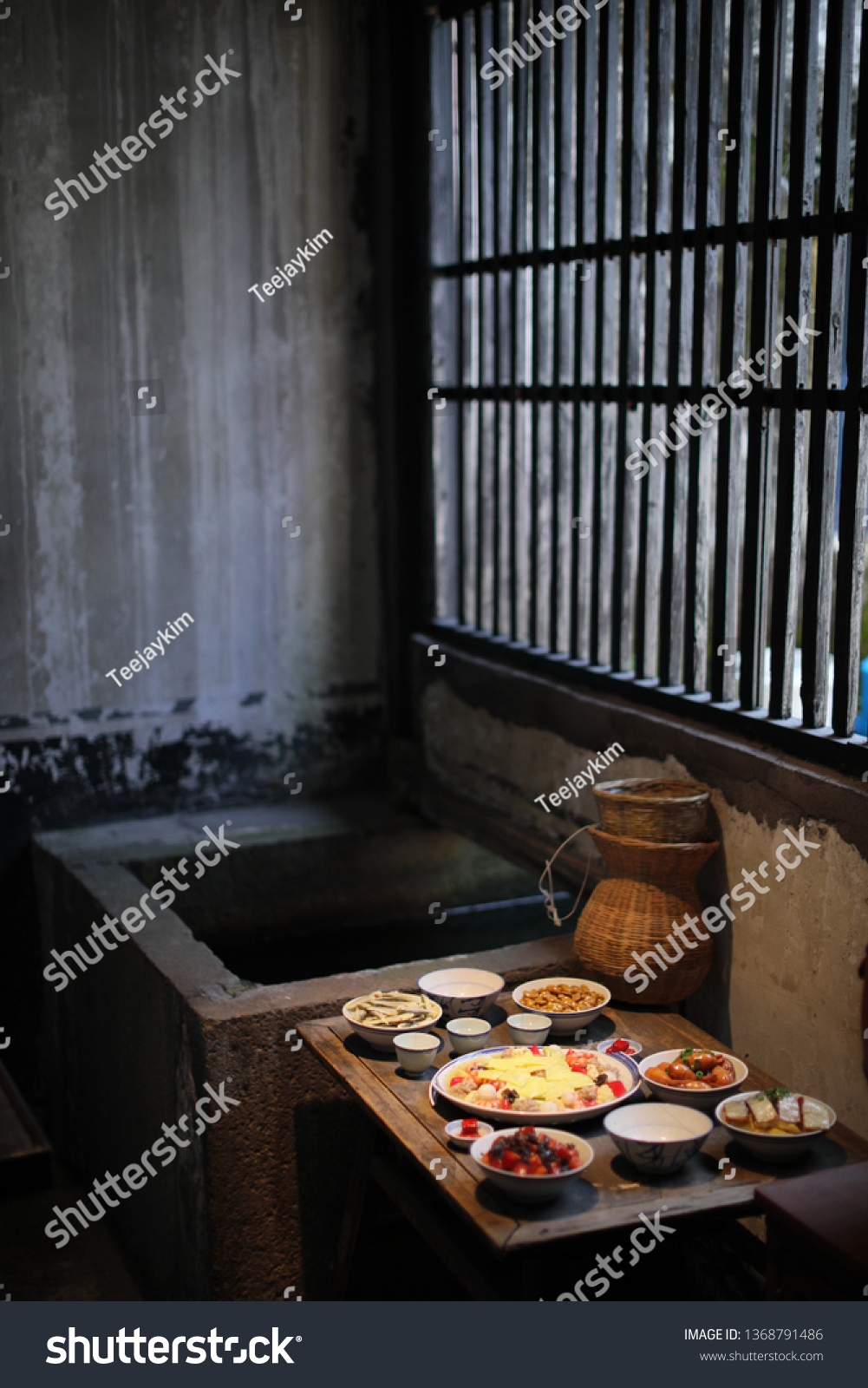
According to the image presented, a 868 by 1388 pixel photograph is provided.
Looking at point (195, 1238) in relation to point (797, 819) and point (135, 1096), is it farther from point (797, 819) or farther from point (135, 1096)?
point (797, 819)

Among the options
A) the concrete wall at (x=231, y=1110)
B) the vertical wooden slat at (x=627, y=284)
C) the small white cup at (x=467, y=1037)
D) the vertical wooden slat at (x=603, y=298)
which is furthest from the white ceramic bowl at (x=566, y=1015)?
the vertical wooden slat at (x=603, y=298)

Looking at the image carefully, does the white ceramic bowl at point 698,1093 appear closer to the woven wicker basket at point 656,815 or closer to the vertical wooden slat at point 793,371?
the woven wicker basket at point 656,815

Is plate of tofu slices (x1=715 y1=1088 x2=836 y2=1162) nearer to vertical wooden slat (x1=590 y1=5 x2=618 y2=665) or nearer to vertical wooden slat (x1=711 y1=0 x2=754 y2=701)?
vertical wooden slat (x1=711 y1=0 x2=754 y2=701)

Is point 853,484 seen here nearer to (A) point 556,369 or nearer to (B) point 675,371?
(B) point 675,371

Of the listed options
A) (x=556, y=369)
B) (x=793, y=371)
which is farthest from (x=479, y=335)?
(x=793, y=371)

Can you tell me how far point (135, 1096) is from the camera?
14.9 ft

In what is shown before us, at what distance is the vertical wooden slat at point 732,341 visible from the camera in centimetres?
392

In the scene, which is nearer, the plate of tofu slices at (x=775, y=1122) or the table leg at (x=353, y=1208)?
the plate of tofu slices at (x=775, y=1122)

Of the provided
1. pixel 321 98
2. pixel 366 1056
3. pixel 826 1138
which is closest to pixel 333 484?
pixel 321 98

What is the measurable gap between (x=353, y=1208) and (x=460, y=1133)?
2.83ft

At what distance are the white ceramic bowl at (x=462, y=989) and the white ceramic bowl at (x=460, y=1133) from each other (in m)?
0.59

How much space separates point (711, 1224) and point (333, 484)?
390 centimetres

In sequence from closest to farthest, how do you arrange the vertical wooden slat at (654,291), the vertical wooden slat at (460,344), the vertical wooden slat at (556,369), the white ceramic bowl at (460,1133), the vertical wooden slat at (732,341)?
1. the white ceramic bowl at (460,1133)
2. the vertical wooden slat at (732,341)
3. the vertical wooden slat at (654,291)
4. the vertical wooden slat at (556,369)
5. the vertical wooden slat at (460,344)

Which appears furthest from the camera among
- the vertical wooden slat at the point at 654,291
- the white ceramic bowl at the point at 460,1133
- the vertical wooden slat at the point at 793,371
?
the vertical wooden slat at the point at 654,291
